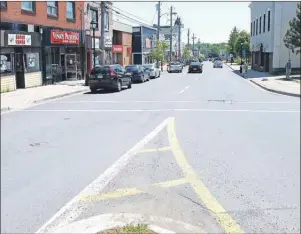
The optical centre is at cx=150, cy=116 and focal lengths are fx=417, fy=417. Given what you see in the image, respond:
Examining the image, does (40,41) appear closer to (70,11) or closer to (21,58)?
(21,58)

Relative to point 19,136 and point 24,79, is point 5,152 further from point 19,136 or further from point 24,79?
point 24,79

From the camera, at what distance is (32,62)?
24812 mm

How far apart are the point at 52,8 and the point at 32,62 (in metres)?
4.49

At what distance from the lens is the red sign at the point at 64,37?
26.5m

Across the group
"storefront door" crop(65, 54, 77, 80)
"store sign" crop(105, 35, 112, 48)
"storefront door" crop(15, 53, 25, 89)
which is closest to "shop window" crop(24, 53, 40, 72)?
"storefront door" crop(15, 53, 25, 89)

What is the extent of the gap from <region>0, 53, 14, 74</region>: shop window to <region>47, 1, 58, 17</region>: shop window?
17.5 feet

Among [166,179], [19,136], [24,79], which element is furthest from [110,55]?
[19,136]

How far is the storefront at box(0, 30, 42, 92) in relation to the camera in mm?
21688

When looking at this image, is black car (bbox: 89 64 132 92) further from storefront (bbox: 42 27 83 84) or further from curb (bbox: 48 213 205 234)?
curb (bbox: 48 213 205 234)

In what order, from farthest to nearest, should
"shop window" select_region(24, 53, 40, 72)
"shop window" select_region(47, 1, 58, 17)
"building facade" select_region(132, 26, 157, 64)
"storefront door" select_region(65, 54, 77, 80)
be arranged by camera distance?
"building facade" select_region(132, 26, 157, 64)
"storefront door" select_region(65, 54, 77, 80)
"shop window" select_region(47, 1, 58, 17)
"shop window" select_region(24, 53, 40, 72)

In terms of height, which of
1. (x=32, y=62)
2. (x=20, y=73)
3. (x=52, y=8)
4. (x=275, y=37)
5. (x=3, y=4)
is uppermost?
(x=52, y=8)

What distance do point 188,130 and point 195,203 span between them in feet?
15.2

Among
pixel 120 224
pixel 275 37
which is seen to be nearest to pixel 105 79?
pixel 275 37

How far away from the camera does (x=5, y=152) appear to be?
2566mm
